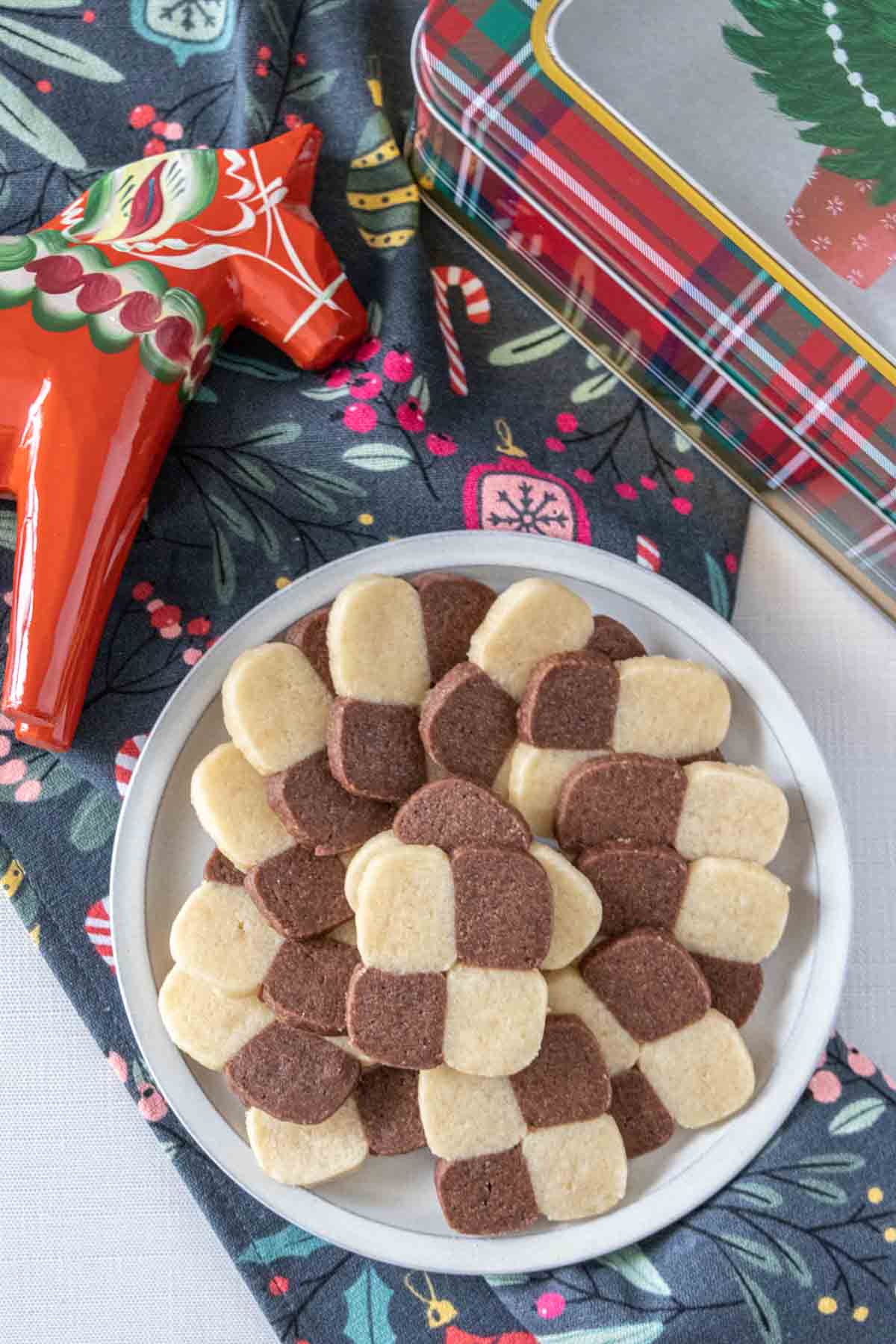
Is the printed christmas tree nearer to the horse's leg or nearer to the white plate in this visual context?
the white plate

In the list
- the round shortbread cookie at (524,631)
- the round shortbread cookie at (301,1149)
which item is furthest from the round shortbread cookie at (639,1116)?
the round shortbread cookie at (524,631)

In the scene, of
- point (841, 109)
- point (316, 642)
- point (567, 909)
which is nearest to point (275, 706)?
point (316, 642)

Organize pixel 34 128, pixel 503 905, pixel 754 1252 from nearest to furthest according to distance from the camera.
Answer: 1. pixel 503 905
2. pixel 754 1252
3. pixel 34 128

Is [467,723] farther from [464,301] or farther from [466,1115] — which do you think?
[464,301]

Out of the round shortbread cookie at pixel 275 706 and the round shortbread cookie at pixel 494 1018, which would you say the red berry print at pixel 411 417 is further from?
the round shortbread cookie at pixel 494 1018

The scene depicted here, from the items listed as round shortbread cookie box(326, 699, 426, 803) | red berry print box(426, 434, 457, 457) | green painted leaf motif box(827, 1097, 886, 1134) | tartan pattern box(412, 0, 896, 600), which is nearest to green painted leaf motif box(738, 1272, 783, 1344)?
green painted leaf motif box(827, 1097, 886, 1134)

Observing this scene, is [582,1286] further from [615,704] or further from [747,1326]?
[615,704]
